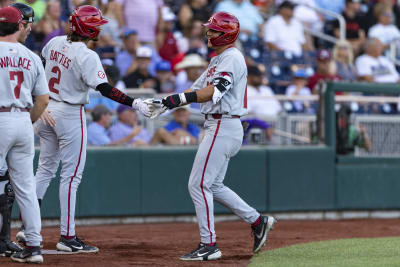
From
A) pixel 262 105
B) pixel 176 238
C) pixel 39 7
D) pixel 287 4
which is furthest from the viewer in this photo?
pixel 287 4

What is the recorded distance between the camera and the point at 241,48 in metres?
13.8

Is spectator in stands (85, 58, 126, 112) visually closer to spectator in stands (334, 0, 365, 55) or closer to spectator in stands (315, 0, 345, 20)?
spectator in stands (334, 0, 365, 55)

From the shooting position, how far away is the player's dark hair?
604 centimetres

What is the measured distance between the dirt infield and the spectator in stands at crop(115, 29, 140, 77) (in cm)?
303

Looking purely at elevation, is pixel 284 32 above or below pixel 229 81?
above

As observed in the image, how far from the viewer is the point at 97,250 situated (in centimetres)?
710

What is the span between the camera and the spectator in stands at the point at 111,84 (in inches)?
388

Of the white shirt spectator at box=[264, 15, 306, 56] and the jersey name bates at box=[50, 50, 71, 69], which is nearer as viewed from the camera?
the jersey name bates at box=[50, 50, 71, 69]

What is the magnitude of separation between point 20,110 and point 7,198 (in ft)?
3.14

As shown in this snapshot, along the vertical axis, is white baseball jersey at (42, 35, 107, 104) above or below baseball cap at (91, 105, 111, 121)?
above

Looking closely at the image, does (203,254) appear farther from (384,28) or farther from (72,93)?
(384,28)

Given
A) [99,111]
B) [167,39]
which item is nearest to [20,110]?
[99,111]

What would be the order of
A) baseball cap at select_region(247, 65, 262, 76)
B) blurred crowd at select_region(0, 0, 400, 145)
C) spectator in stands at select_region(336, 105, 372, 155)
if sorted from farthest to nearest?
baseball cap at select_region(247, 65, 262, 76), spectator in stands at select_region(336, 105, 372, 155), blurred crowd at select_region(0, 0, 400, 145)

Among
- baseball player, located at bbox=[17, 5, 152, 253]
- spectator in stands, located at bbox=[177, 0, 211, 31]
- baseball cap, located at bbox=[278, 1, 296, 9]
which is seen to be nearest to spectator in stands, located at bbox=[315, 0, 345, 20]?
baseball cap, located at bbox=[278, 1, 296, 9]
